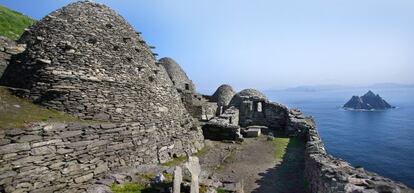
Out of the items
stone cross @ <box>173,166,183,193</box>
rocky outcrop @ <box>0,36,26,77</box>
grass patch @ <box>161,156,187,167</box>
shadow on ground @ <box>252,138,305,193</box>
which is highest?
rocky outcrop @ <box>0,36,26,77</box>

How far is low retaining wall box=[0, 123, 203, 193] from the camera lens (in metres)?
8.77

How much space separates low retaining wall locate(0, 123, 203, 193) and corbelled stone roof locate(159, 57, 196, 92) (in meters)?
18.7

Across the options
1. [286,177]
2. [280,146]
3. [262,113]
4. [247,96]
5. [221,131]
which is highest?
[247,96]

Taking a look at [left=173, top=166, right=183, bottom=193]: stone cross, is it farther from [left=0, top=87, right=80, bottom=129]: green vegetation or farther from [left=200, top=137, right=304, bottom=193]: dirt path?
[left=0, top=87, right=80, bottom=129]: green vegetation

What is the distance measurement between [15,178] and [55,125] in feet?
6.19

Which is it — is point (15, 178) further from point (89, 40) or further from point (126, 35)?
point (126, 35)

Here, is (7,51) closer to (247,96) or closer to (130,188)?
(130,188)

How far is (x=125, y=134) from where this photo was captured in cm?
1239

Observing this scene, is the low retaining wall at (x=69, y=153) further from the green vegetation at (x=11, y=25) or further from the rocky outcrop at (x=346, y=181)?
the green vegetation at (x=11, y=25)

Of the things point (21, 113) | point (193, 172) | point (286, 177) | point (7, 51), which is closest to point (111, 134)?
point (21, 113)

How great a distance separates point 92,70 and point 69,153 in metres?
4.09

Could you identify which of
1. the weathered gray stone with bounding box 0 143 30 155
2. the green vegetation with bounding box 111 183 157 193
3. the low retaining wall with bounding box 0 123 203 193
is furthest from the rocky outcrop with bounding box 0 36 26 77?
the green vegetation with bounding box 111 183 157 193

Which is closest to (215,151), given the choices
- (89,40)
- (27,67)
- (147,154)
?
(147,154)

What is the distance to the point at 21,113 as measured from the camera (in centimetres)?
1038
